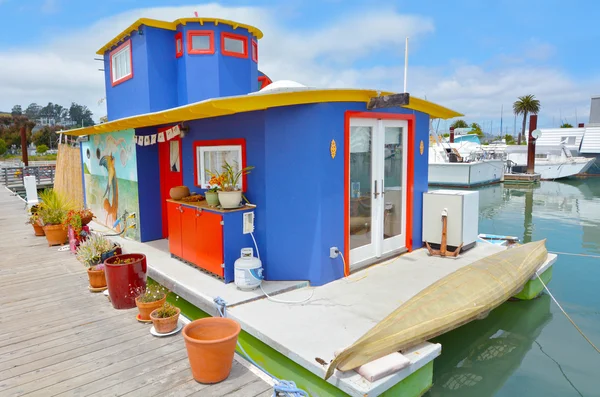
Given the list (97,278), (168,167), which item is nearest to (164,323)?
(97,278)

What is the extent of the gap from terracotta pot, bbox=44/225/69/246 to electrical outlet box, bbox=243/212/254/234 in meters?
4.80

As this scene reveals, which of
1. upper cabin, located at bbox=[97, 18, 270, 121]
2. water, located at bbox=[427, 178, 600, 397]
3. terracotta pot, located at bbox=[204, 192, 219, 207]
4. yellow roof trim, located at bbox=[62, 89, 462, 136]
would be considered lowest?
water, located at bbox=[427, 178, 600, 397]

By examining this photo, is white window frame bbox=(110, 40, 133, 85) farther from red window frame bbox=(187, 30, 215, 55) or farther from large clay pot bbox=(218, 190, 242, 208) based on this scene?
large clay pot bbox=(218, 190, 242, 208)

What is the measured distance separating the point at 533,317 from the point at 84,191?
10.3 metres

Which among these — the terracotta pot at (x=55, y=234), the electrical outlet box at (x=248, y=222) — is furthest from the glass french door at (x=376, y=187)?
the terracotta pot at (x=55, y=234)

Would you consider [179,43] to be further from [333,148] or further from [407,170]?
[407,170]

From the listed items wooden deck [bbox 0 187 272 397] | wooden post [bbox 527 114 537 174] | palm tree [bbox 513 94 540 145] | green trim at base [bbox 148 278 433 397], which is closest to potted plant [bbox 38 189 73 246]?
wooden deck [bbox 0 187 272 397]

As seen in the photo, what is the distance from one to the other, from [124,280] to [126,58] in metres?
5.65

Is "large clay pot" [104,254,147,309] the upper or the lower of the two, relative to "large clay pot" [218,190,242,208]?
lower

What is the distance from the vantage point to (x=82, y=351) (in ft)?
12.6

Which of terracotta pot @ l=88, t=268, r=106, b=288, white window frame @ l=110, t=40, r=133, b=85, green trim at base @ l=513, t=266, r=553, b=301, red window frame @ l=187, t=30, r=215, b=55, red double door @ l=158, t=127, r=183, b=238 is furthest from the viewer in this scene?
white window frame @ l=110, t=40, r=133, b=85

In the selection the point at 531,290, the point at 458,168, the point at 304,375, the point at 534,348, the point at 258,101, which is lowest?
the point at 534,348

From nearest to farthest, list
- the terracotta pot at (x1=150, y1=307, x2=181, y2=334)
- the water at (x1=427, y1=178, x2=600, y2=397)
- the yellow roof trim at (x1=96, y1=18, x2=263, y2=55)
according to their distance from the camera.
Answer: the terracotta pot at (x1=150, y1=307, x2=181, y2=334)
the water at (x1=427, y1=178, x2=600, y2=397)
the yellow roof trim at (x1=96, y1=18, x2=263, y2=55)

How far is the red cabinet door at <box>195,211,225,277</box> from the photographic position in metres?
5.00
